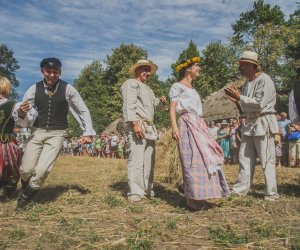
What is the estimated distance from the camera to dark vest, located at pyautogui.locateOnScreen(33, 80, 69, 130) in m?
5.76

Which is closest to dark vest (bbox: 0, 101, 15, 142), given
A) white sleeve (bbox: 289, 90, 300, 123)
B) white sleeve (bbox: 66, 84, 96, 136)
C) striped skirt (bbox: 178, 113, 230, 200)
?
white sleeve (bbox: 66, 84, 96, 136)

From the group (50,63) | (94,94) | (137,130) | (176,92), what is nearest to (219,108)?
(137,130)

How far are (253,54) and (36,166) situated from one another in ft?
11.4

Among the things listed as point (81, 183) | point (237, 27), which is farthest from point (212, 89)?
point (81, 183)

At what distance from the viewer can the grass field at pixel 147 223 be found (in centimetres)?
379

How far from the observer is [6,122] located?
6.13 metres

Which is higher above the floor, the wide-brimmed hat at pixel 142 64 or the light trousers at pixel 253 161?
the wide-brimmed hat at pixel 142 64

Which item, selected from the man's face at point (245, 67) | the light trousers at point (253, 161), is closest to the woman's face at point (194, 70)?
the man's face at point (245, 67)

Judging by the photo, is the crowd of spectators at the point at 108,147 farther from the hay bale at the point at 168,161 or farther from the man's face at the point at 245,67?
the man's face at the point at 245,67

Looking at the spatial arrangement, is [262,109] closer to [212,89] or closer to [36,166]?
[36,166]

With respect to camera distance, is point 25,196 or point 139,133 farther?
point 139,133

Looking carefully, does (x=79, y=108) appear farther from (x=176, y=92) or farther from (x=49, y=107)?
(x=176, y=92)

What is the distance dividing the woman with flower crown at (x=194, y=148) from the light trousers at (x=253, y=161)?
0.63 m

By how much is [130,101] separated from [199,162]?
4.78ft
